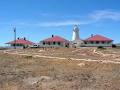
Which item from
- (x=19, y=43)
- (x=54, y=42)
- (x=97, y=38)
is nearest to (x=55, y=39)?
(x=54, y=42)

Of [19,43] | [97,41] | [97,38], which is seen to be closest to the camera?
[97,41]

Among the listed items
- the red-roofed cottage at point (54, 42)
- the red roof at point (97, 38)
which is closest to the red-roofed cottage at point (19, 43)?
the red-roofed cottage at point (54, 42)

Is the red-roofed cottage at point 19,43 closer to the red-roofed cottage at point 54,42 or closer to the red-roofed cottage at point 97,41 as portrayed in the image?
the red-roofed cottage at point 54,42

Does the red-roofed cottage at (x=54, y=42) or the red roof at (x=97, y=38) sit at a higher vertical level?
the red roof at (x=97, y=38)

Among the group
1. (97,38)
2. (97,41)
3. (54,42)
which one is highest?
(97,38)

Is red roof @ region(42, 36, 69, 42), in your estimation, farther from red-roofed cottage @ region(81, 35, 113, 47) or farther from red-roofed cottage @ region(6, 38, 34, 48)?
red-roofed cottage @ region(6, 38, 34, 48)

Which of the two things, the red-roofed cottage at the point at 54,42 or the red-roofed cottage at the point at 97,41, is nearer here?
the red-roofed cottage at the point at 97,41

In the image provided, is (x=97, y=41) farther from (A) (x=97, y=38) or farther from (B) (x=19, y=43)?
(B) (x=19, y=43)

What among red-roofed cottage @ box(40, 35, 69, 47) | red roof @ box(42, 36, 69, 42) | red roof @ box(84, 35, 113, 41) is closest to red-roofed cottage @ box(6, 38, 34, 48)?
red-roofed cottage @ box(40, 35, 69, 47)

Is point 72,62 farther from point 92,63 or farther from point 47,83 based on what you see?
point 47,83

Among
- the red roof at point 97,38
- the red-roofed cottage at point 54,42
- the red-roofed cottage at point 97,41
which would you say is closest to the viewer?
the red-roofed cottage at point 97,41

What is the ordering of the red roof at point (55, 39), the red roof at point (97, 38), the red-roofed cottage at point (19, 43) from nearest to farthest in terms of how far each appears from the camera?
the red roof at point (97, 38), the red roof at point (55, 39), the red-roofed cottage at point (19, 43)

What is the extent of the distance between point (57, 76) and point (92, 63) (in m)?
12.4

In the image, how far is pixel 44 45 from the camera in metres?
109
